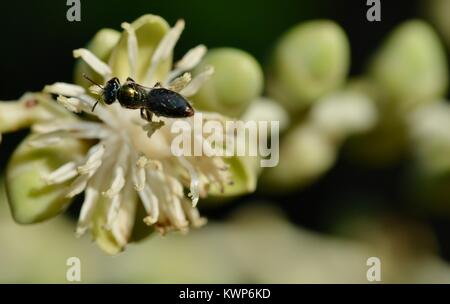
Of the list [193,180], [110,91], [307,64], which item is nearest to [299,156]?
[307,64]

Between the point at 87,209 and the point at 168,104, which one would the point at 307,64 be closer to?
the point at 168,104

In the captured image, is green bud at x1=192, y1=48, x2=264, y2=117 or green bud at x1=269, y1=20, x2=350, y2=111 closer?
green bud at x1=192, y1=48, x2=264, y2=117

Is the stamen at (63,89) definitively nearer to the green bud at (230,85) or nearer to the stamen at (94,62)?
the stamen at (94,62)

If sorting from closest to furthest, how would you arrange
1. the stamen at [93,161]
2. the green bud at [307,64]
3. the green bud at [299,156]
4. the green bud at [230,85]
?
the stamen at [93,161], the green bud at [230,85], the green bud at [307,64], the green bud at [299,156]

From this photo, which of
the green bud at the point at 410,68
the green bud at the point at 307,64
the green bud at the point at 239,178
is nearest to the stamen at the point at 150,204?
the green bud at the point at 239,178

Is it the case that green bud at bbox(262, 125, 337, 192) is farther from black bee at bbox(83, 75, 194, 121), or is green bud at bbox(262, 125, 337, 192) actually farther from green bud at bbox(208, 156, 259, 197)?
black bee at bbox(83, 75, 194, 121)

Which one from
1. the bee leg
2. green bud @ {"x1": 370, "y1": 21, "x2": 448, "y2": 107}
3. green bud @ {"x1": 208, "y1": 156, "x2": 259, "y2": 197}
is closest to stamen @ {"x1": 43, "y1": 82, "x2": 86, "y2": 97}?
the bee leg
